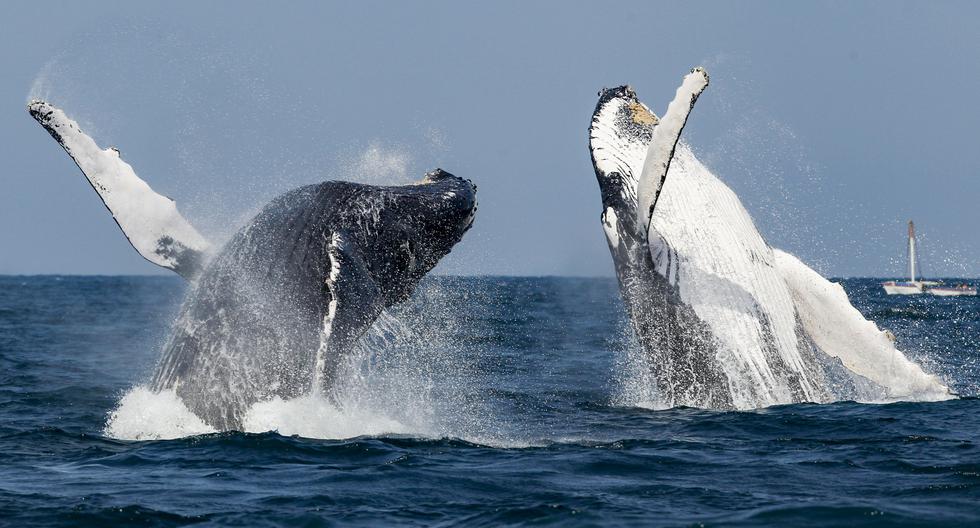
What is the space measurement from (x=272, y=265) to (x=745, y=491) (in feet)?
13.3

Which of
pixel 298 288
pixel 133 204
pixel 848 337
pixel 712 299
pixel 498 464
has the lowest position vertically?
pixel 498 464

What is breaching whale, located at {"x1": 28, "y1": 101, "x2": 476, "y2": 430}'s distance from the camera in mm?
8641

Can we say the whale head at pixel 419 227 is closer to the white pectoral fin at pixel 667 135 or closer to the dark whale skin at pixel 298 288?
the dark whale skin at pixel 298 288

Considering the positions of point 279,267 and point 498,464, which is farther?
point 279,267

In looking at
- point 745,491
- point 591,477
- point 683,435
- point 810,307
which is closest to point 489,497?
point 591,477

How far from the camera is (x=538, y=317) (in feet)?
107

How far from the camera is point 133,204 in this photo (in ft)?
32.3

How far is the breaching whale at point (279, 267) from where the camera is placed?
8641 millimetres

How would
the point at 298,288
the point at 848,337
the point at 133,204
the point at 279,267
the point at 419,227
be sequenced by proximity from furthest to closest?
1. the point at 848,337
2. the point at 133,204
3. the point at 419,227
4. the point at 279,267
5. the point at 298,288

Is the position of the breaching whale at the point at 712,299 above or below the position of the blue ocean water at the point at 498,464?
above

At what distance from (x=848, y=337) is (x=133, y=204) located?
643 centimetres

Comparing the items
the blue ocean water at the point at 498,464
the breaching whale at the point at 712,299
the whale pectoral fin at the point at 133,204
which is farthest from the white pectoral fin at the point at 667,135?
the whale pectoral fin at the point at 133,204

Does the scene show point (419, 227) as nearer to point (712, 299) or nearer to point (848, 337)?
point (712, 299)

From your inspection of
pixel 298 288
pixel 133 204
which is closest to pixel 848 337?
→ pixel 298 288
